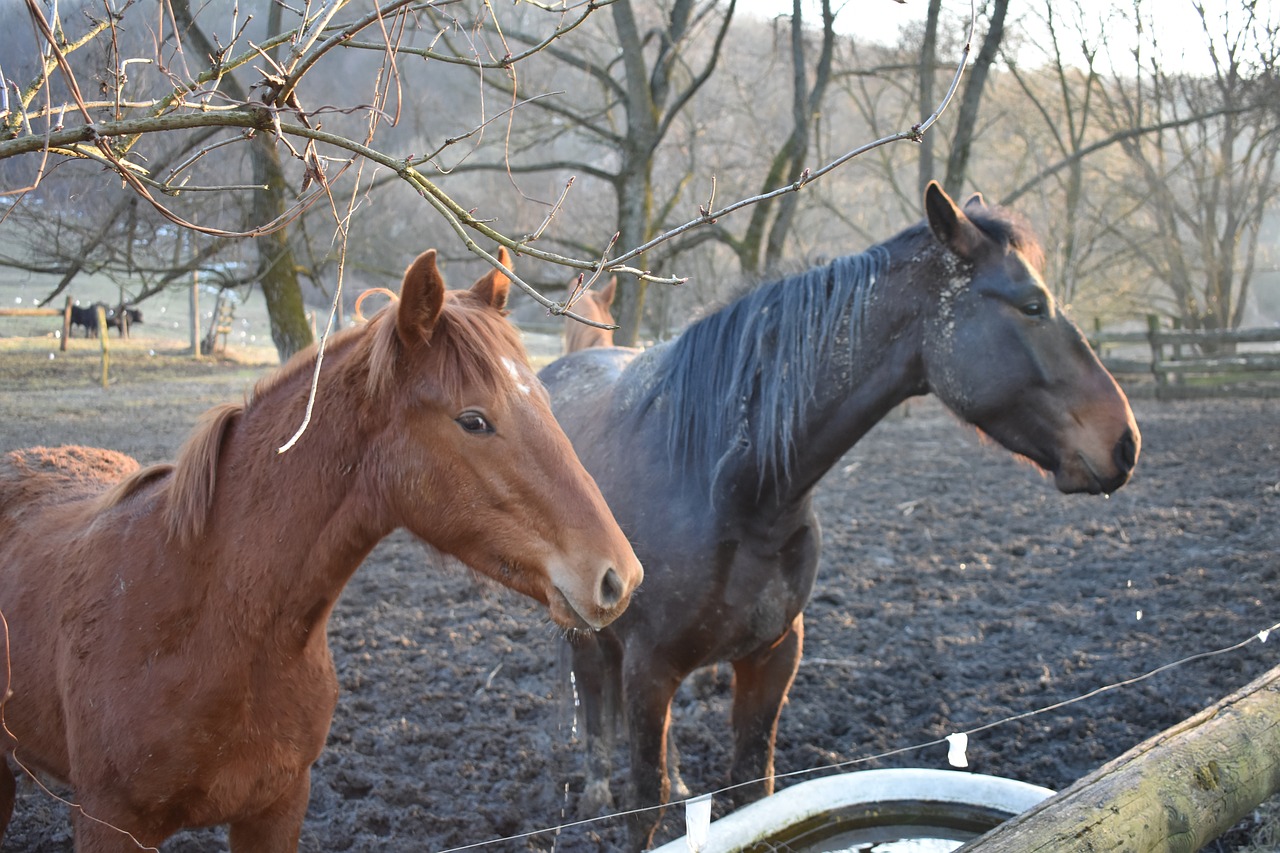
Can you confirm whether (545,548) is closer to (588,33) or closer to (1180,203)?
(588,33)

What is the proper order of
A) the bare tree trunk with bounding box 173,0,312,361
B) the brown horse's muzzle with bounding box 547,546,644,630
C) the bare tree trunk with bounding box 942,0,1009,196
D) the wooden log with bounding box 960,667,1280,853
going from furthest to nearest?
the bare tree trunk with bounding box 942,0,1009,196 < the bare tree trunk with bounding box 173,0,312,361 < the brown horse's muzzle with bounding box 547,546,644,630 < the wooden log with bounding box 960,667,1280,853

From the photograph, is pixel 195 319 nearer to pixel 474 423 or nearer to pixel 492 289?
pixel 492 289

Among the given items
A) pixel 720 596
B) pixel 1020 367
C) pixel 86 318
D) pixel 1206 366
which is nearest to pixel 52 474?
pixel 720 596

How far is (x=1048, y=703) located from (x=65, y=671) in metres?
3.91

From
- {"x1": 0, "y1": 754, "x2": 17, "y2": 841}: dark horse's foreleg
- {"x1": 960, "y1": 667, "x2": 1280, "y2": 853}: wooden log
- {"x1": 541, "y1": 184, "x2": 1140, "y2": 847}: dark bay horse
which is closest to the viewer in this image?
{"x1": 960, "y1": 667, "x2": 1280, "y2": 853}: wooden log

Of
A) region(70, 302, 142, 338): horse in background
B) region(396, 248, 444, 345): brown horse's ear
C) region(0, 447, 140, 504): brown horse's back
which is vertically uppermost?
region(70, 302, 142, 338): horse in background

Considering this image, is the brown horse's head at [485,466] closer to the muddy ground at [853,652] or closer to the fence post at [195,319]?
the muddy ground at [853,652]

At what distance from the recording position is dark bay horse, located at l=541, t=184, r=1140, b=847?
275 cm

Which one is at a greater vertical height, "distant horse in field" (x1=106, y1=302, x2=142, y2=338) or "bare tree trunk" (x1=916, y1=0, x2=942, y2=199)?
"bare tree trunk" (x1=916, y1=0, x2=942, y2=199)

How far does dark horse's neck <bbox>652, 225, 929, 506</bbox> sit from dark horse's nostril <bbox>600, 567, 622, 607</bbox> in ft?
3.56

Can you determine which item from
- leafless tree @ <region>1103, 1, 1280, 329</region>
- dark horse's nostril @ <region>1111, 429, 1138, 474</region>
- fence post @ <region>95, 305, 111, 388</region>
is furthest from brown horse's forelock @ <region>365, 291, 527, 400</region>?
leafless tree @ <region>1103, 1, 1280, 329</region>

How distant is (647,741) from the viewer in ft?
9.45

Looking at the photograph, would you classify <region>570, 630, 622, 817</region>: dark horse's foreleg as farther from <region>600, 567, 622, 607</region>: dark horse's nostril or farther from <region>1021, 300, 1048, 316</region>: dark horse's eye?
<region>1021, 300, 1048, 316</region>: dark horse's eye

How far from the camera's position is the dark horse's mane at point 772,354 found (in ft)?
9.40
